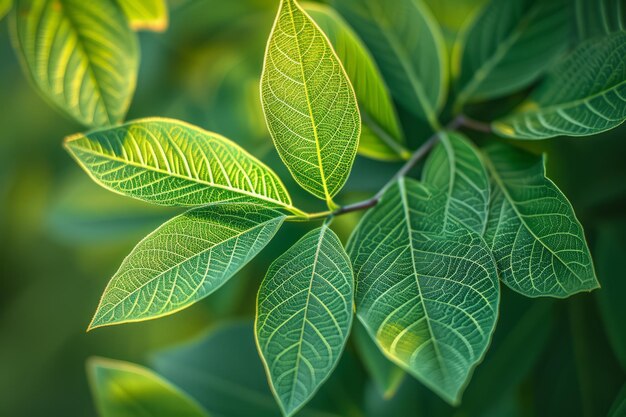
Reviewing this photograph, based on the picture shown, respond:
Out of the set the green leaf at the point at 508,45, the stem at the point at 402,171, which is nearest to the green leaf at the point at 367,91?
the stem at the point at 402,171

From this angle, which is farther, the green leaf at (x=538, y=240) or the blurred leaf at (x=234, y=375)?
the blurred leaf at (x=234, y=375)

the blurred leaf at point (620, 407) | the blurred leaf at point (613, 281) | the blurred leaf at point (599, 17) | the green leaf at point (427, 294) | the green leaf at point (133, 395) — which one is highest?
the blurred leaf at point (599, 17)

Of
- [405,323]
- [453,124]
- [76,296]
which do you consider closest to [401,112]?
[453,124]

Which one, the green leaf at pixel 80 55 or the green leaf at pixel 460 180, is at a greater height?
the green leaf at pixel 80 55

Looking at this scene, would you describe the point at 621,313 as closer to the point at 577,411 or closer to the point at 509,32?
the point at 577,411

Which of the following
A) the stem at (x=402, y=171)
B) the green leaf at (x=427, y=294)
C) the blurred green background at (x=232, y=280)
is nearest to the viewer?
the green leaf at (x=427, y=294)

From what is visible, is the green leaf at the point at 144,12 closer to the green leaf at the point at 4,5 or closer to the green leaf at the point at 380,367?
the green leaf at the point at 4,5

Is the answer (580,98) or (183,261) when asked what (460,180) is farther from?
(183,261)

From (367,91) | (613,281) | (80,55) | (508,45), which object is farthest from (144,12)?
(613,281)
